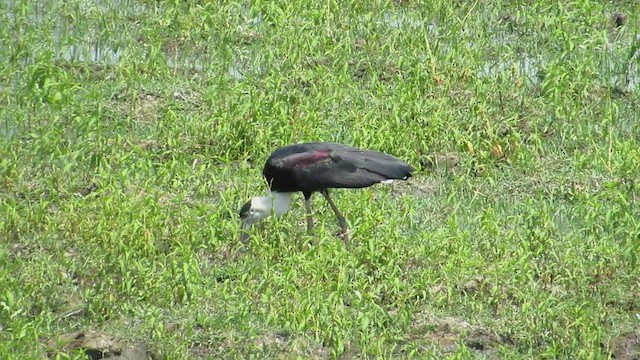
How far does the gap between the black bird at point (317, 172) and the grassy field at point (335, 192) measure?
0.37 ft

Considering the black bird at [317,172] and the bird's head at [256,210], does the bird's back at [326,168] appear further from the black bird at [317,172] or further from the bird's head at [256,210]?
the bird's head at [256,210]

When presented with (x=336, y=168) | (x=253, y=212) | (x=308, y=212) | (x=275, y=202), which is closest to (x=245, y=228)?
(x=253, y=212)

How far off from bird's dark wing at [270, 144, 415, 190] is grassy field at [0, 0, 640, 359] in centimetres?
21

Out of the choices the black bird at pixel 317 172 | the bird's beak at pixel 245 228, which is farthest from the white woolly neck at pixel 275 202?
the bird's beak at pixel 245 228

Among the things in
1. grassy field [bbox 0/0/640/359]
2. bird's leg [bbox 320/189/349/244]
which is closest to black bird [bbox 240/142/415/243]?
bird's leg [bbox 320/189/349/244]

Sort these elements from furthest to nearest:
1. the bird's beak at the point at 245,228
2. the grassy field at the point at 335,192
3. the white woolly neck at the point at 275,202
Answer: the white woolly neck at the point at 275,202, the bird's beak at the point at 245,228, the grassy field at the point at 335,192

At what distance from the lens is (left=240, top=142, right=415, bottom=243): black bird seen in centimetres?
868

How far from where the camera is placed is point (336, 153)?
28.9 ft

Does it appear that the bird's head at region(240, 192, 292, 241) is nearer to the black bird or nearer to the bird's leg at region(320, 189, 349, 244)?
the black bird

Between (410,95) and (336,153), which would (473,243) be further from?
(410,95)

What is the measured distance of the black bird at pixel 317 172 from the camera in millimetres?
8680

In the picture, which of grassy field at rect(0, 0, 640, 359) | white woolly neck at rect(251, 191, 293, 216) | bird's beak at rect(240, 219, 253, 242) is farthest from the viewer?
white woolly neck at rect(251, 191, 293, 216)

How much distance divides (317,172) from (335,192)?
70 cm

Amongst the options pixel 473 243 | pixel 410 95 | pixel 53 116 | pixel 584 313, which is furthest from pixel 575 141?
pixel 53 116
